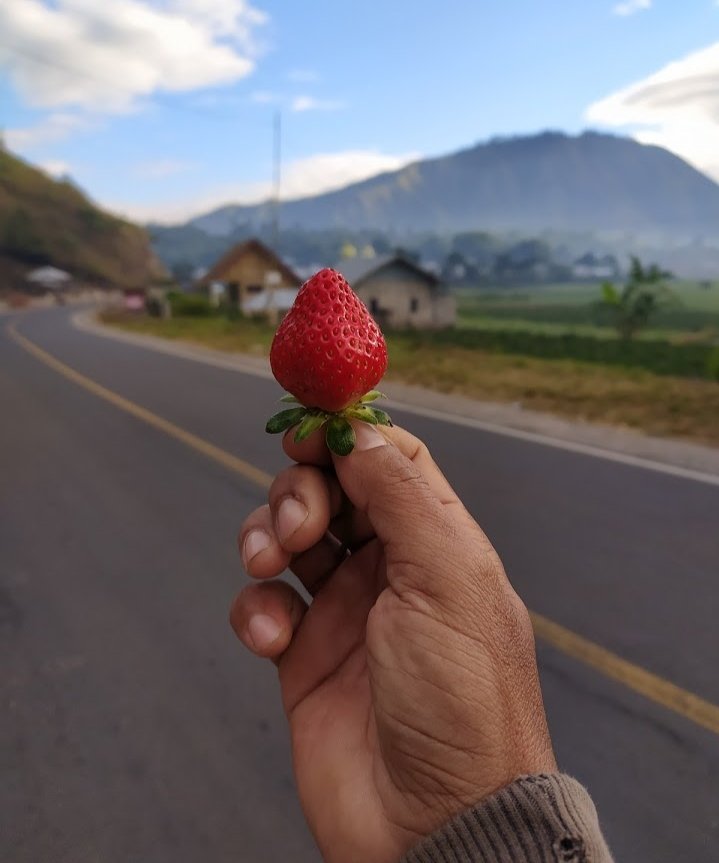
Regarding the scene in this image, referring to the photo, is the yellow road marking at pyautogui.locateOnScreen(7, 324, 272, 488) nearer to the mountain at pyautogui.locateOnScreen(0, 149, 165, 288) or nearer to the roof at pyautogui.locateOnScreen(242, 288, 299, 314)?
the roof at pyautogui.locateOnScreen(242, 288, 299, 314)

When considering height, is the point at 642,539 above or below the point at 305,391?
below

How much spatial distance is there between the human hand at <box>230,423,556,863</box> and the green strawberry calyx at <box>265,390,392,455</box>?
0.10ft

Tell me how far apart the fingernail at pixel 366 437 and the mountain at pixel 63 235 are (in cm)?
8047


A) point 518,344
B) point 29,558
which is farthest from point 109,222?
point 29,558

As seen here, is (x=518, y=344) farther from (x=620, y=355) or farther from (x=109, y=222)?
(x=109, y=222)

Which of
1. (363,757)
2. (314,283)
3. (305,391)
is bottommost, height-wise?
(363,757)

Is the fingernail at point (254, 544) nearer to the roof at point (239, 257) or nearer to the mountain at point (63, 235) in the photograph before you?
the roof at point (239, 257)

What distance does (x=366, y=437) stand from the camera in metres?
1.57

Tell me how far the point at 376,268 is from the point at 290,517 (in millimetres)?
38321

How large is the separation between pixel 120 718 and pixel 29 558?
7.17 feet

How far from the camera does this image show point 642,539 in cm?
511

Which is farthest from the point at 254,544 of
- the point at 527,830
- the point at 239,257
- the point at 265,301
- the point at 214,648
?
the point at 239,257

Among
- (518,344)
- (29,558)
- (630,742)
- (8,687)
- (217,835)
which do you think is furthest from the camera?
(518,344)

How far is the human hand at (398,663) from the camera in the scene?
1.40 meters
